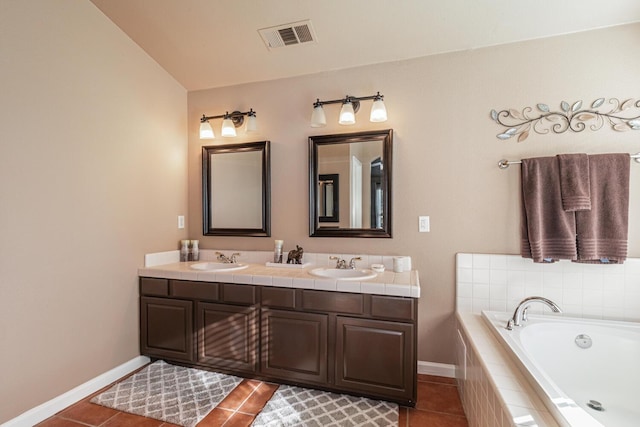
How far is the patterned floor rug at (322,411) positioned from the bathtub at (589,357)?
2.76ft

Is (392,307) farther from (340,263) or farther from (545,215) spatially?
(545,215)

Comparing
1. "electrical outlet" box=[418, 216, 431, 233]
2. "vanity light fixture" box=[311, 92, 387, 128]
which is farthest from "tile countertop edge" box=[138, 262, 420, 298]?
"vanity light fixture" box=[311, 92, 387, 128]

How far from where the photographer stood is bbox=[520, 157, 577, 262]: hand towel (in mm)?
1983

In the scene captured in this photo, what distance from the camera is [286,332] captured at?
2.09 metres

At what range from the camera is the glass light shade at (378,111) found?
228 centimetres

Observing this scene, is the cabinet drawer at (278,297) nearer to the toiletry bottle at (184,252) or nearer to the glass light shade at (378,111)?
the toiletry bottle at (184,252)

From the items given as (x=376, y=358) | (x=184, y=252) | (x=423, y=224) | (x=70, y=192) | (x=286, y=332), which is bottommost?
(x=376, y=358)

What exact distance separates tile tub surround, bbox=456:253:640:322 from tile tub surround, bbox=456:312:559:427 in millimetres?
207

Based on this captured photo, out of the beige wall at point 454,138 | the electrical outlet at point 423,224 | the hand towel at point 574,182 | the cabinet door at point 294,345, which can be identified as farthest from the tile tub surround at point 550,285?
the cabinet door at point 294,345

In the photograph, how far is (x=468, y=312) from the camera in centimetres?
224

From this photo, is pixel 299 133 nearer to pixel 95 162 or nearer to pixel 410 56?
pixel 410 56

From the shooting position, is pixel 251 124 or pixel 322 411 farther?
pixel 251 124

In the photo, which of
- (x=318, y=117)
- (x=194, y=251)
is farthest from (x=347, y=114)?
(x=194, y=251)

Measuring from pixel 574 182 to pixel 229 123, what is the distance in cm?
266
